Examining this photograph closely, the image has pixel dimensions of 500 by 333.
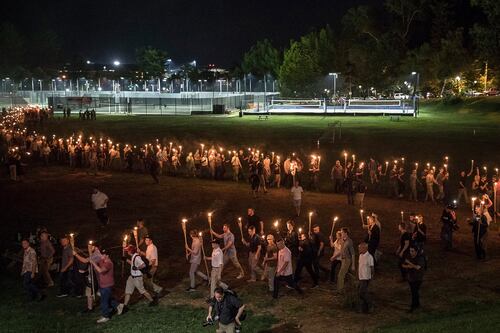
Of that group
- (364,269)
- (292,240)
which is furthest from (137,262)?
(364,269)

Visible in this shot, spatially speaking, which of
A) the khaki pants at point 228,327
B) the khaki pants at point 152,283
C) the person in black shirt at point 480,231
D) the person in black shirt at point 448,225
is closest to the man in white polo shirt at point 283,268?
the khaki pants at point 152,283

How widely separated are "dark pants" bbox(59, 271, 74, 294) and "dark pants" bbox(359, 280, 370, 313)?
20.1 feet

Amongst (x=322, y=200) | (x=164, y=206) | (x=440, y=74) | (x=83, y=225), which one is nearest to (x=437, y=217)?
(x=322, y=200)

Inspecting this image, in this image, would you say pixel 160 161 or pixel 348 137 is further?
pixel 348 137

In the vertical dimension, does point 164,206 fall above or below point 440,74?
below

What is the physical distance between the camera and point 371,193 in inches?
968

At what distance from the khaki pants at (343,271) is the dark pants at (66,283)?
5.72 m

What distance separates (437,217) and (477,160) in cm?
1136

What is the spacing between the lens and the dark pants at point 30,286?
12570mm

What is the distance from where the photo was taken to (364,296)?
1146 centimetres

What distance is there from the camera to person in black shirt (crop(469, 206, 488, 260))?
47.9ft

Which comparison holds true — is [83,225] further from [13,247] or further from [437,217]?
[437,217]

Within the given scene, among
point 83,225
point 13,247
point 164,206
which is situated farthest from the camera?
point 164,206

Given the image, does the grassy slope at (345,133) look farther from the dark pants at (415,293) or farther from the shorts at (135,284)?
the shorts at (135,284)
